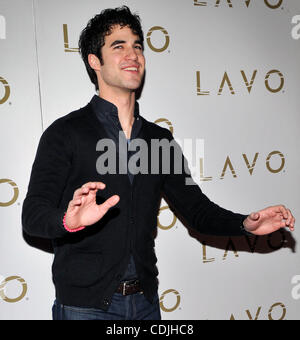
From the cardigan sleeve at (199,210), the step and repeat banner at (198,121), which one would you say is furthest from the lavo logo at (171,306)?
the cardigan sleeve at (199,210)

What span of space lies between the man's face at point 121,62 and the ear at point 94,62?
31 mm

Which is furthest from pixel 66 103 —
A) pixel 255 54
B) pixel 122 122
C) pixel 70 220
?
pixel 255 54

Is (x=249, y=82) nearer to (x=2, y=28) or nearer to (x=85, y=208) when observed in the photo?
(x=2, y=28)

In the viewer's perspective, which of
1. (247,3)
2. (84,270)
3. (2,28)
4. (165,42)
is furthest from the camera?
(247,3)

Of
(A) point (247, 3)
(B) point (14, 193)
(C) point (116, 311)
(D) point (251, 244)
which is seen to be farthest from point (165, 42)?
(C) point (116, 311)

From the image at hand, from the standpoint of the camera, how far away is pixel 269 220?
62.0 inches

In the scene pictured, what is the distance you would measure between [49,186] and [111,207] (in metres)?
0.22

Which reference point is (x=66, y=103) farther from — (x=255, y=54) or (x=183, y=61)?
(x=255, y=54)

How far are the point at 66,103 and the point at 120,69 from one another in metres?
0.43

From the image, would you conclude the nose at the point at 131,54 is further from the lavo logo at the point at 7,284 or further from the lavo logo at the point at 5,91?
the lavo logo at the point at 7,284

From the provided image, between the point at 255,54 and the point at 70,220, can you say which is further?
the point at 255,54

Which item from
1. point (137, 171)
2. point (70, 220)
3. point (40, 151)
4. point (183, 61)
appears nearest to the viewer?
point (70, 220)

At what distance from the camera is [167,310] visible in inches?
86.9

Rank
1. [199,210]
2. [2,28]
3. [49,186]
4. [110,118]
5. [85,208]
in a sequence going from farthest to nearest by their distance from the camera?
[2,28] < [199,210] < [110,118] < [49,186] < [85,208]
